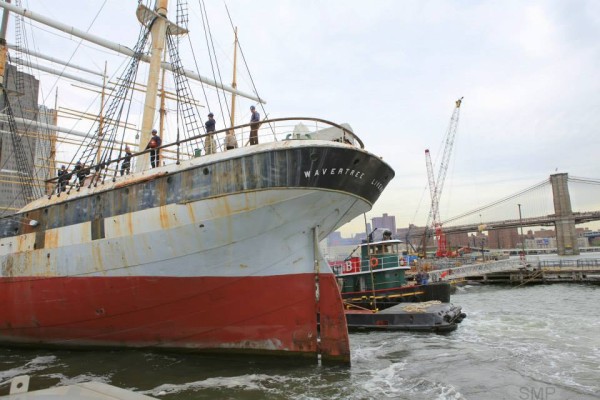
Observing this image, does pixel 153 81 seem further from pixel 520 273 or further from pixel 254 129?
pixel 520 273

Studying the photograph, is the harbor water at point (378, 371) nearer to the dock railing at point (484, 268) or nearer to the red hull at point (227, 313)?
the red hull at point (227, 313)

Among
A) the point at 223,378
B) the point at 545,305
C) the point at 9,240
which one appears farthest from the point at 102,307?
the point at 545,305

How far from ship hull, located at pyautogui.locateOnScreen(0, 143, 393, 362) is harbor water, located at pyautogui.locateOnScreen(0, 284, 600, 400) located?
61 centimetres

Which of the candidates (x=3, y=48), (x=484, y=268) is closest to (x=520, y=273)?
(x=484, y=268)

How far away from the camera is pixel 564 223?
285 feet

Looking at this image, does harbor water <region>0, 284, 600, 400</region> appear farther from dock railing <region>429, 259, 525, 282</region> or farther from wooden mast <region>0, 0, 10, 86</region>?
dock railing <region>429, 259, 525, 282</region>

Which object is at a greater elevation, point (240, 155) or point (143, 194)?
point (240, 155)

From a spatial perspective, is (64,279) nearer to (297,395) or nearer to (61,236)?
(61,236)

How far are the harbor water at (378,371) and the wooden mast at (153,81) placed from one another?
633 centimetres

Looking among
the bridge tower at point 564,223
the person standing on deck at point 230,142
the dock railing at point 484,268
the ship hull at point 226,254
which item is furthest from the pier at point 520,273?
the bridge tower at point 564,223

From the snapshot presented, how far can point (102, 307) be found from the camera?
37.4 ft

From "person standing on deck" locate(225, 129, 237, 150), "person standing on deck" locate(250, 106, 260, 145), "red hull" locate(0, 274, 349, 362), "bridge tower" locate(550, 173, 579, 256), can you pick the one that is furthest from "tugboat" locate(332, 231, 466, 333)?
"bridge tower" locate(550, 173, 579, 256)

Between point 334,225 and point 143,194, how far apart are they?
225 inches

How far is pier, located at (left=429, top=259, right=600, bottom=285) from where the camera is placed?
128ft
